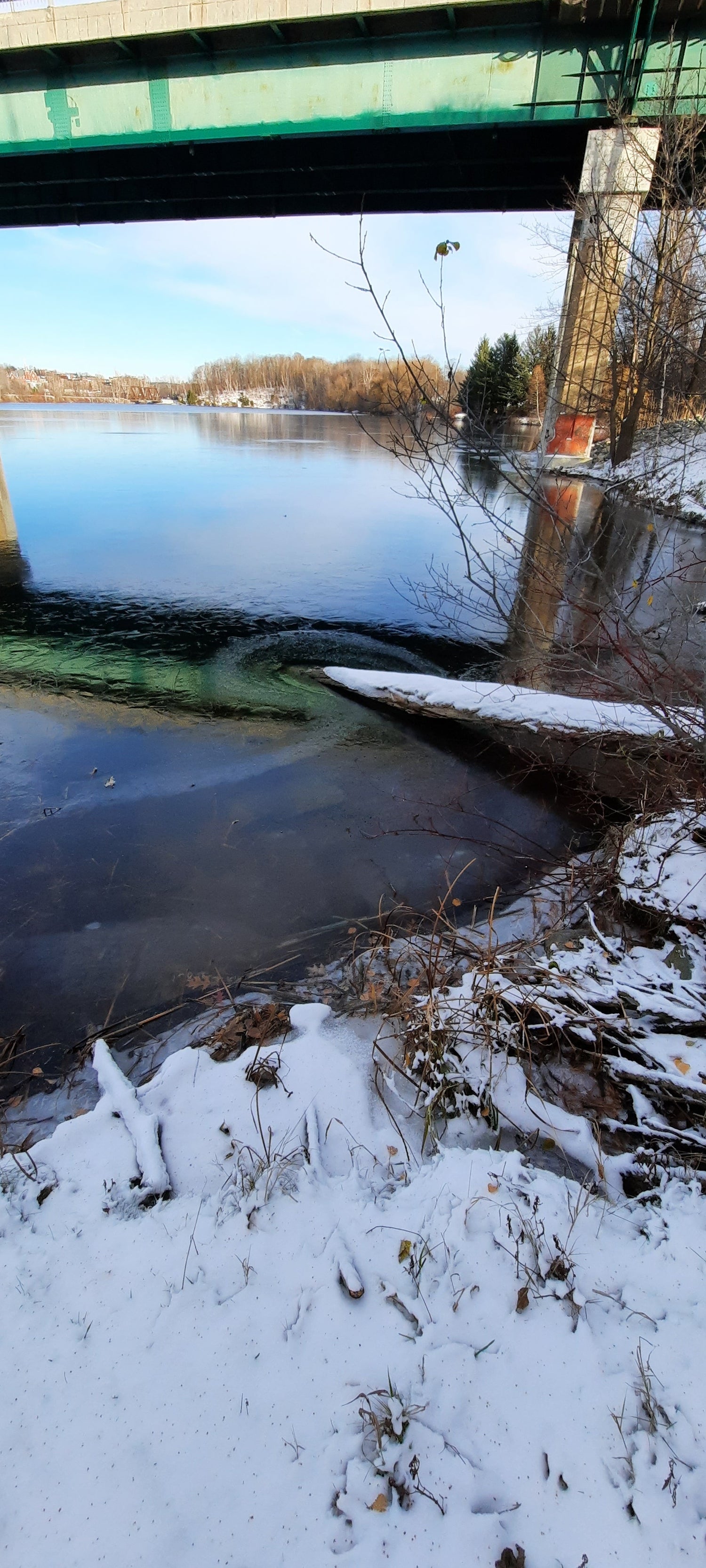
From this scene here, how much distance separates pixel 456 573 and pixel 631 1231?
12.1 metres

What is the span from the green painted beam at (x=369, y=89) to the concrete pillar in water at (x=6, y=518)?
27.2 ft

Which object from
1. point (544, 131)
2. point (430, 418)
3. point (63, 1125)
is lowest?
point (63, 1125)

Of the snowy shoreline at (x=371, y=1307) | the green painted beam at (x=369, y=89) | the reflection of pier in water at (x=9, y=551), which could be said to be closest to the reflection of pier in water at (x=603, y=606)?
the snowy shoreline at (x=371, y=1307)

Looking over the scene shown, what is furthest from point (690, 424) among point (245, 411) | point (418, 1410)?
point (245, 411)

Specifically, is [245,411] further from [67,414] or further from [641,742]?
[641,742]

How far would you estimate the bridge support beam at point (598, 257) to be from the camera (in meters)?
3.83

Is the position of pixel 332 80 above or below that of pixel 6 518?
above

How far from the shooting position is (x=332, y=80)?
1404cm

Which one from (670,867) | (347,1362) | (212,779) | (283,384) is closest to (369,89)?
(212,779)

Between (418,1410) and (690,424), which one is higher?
(690,424)

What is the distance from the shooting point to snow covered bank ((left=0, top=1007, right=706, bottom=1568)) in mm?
1634

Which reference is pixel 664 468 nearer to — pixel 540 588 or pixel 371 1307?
pixel 540 588

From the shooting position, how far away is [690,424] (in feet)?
18.4

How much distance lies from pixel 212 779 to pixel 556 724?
333 cm
